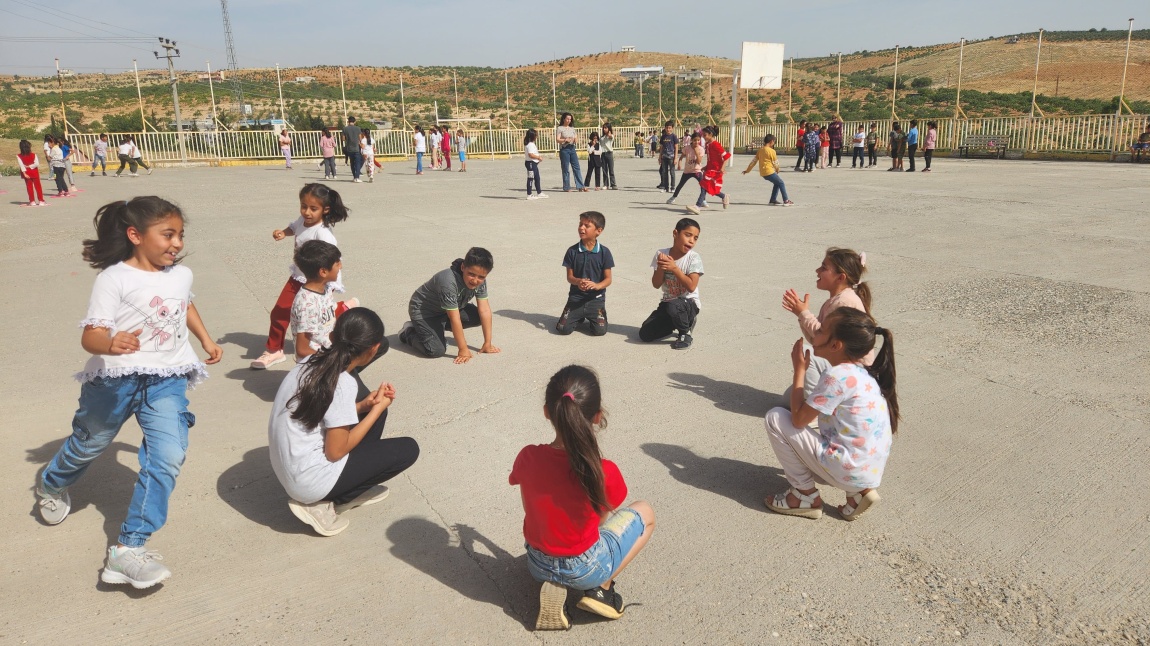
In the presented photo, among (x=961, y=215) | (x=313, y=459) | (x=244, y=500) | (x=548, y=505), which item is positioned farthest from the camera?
(x=961, y=215)

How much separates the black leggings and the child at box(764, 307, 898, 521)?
172 cm

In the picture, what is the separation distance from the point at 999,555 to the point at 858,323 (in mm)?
1106

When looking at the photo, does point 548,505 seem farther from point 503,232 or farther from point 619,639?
point 503,232

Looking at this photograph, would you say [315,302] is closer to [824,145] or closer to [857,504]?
[857,504]

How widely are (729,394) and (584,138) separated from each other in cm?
3474

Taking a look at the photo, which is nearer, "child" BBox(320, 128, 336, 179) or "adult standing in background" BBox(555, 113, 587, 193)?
"adult standing in background" BBox(555, 113, 587, 193)

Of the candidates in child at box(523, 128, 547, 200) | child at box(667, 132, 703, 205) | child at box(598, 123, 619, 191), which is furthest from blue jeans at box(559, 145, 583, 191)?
child at box(667, 132, 703, 205)

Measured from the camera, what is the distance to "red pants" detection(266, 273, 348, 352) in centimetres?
530

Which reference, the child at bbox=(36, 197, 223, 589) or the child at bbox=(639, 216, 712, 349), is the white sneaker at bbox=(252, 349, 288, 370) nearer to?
the child at bbox=(36, 197, 223, 589)

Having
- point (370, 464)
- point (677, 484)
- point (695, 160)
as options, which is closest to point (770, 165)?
point (695, 160)

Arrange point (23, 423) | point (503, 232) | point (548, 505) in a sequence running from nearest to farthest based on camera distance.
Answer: point (548, 505) < point (23, 423) < point (503, 232)

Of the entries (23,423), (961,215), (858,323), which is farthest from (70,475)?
(961,215)

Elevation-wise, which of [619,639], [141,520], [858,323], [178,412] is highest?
[858,323]

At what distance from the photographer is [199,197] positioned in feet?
54.7
